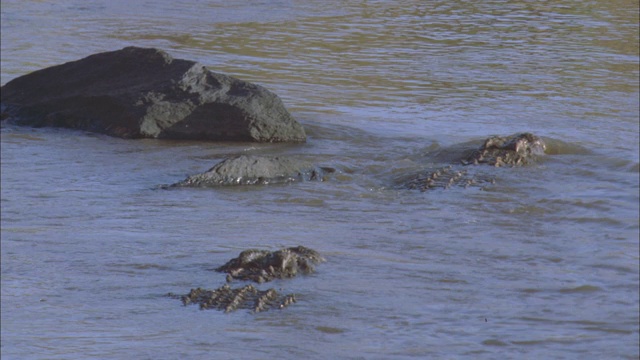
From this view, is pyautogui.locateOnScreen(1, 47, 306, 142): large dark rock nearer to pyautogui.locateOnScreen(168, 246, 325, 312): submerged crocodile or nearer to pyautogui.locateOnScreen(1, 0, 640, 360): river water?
pyautogui.locateOnScreen(1, 0, 640, 360): river water

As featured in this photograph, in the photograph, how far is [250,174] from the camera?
737cm

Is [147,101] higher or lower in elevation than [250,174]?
higher

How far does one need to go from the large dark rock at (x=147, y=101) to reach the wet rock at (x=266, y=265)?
11.6 feet

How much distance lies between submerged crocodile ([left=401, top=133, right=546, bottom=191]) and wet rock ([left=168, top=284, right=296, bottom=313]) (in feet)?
7.81

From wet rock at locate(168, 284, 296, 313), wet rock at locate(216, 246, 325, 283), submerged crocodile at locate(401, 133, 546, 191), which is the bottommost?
wet rock at locate(168, 284, 296, 313)

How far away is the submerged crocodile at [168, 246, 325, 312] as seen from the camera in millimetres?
4852

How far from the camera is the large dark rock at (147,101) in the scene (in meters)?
8.95

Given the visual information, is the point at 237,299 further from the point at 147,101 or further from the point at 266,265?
the point at 147,101

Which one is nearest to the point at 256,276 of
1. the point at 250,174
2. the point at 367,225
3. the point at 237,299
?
the point at 237,299

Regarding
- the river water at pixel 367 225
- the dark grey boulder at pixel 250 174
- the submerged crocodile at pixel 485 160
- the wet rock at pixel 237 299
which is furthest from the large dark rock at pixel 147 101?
the wet rock at pixel 237 299

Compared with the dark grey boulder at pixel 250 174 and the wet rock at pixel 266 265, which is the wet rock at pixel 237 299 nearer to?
the wet rock at pixel 266 265

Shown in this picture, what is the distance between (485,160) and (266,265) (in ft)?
9.33

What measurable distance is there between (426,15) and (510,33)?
257cm

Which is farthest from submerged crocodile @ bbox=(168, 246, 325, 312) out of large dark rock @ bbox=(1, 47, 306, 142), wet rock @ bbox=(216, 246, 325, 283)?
large dark rock @ bbox=(1, 47, 306, 142)
